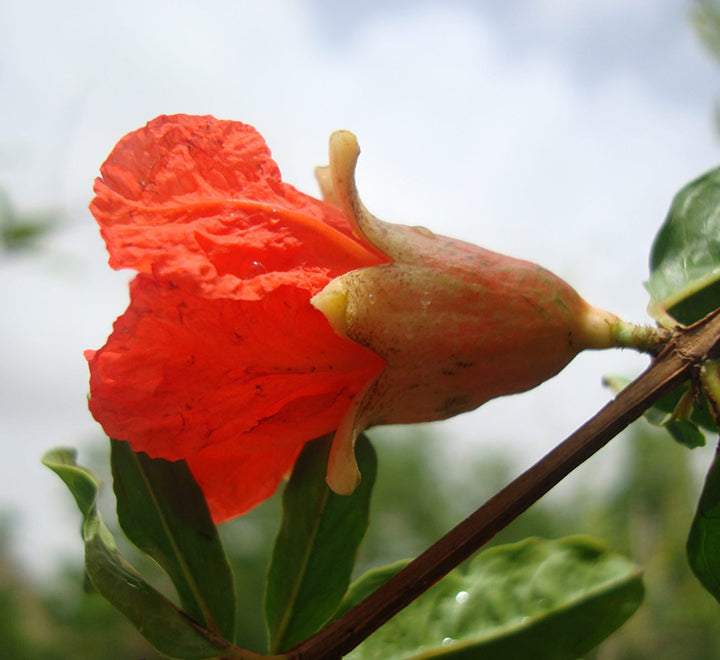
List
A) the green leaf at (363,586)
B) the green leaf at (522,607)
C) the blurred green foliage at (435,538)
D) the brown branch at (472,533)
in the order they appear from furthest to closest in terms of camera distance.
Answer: the blurred green foliage at (435,538) < the green leaf at (363,586) < the green leaf at (522,607) < the brown branch at (472,533)

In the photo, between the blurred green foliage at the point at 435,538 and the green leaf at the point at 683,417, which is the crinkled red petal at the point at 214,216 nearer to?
the green leaf at the point at 683,417

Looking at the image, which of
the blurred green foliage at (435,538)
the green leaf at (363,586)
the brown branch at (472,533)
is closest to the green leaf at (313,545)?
the green leaf at (363,586)

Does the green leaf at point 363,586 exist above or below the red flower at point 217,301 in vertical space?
below

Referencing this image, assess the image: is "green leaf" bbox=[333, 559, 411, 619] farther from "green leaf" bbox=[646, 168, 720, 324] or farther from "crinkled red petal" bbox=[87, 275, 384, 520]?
"green leaf" bbox=[646, 168, 720, 324]

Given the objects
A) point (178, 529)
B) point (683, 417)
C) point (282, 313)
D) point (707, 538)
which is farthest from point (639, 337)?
point (178, 529)

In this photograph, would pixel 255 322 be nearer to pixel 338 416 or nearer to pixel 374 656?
pixel 338 416

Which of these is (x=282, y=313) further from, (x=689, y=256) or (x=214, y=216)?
(x=689, y=256)
